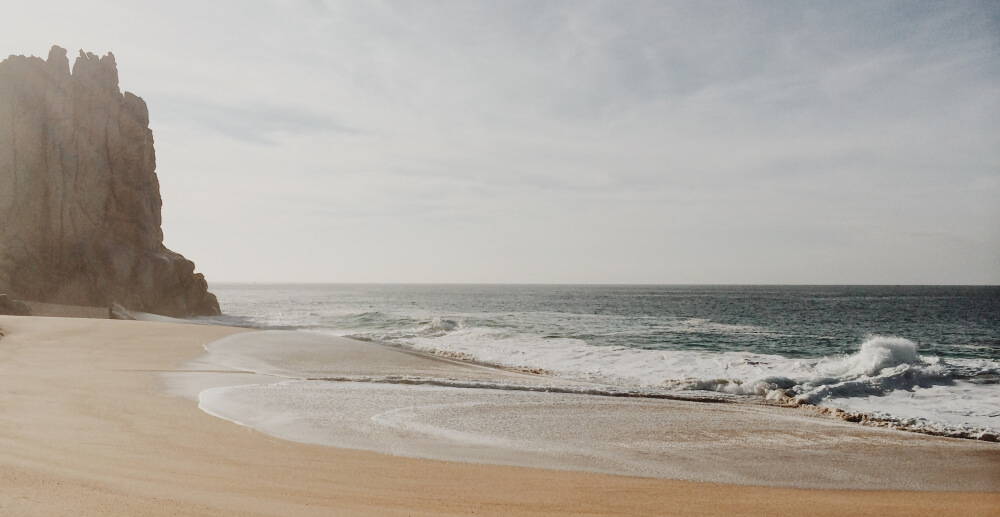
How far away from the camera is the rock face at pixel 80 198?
144 feet

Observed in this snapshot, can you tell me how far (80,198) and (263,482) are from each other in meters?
53.1

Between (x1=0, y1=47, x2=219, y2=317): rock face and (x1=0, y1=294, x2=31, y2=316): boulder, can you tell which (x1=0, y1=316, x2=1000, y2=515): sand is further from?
(x1=0, y1=47, x2=219, y2=317): rock face

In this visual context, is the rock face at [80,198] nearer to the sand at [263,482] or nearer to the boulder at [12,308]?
the boulder at [12,308]

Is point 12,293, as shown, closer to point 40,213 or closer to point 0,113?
point 40,213

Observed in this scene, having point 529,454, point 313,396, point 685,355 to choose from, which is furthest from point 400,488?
point 685,355

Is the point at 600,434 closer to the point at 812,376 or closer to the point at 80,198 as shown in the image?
the point at 812,376

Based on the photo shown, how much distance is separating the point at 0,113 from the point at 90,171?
7454 mm

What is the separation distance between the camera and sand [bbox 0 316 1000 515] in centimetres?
453

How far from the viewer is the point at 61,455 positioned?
5.41m

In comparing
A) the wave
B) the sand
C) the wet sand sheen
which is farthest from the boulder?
the sand

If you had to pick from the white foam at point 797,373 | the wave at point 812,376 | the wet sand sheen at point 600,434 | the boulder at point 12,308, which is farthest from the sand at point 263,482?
the boulder at point 12,308

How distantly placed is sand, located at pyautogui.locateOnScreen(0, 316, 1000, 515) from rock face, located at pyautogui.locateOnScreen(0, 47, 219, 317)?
43134 millimetres

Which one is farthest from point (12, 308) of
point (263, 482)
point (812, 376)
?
point (812, 376)

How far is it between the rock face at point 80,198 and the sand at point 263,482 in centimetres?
4313
